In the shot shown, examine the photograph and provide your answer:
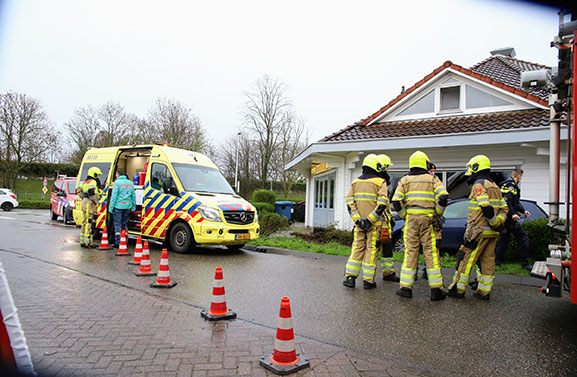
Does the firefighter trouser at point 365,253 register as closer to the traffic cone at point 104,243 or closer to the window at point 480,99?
the traffic cone at point 104,243

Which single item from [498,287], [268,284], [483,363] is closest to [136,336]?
[268,284]

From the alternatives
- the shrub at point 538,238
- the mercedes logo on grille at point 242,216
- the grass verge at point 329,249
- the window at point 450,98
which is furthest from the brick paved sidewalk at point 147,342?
the window at point 450,98

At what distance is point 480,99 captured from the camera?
42.4ft

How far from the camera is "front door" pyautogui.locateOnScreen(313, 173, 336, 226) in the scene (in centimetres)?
1562

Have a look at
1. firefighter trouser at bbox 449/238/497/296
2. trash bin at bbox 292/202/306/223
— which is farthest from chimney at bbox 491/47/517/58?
firefighter trouser at bbox 449/238/497/296

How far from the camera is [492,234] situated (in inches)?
218

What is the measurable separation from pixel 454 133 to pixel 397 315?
7.64 m

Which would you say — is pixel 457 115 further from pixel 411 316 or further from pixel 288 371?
pixel 288 371

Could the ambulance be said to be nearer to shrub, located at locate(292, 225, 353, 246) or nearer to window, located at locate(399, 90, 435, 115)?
shrub, located at locate(292, 225, 353, 246)

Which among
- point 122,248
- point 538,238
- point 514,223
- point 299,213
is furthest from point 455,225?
point 299,213

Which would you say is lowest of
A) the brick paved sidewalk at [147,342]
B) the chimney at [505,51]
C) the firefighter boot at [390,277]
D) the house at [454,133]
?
the brick paved sidewalk at [147,342]

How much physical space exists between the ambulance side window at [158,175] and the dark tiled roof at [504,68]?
36.6ft

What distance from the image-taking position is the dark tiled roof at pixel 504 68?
1417cm

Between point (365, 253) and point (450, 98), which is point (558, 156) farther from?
point (450, 98)
